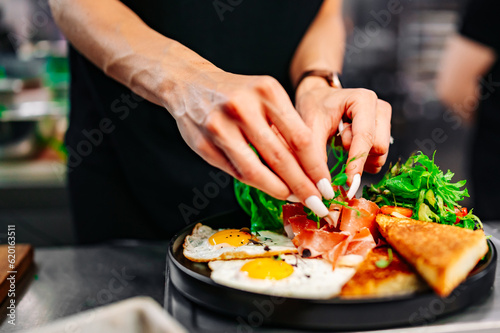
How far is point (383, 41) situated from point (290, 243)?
4975 mm

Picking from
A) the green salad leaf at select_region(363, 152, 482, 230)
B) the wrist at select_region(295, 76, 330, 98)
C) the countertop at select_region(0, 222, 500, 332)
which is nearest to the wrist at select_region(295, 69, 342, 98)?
the wrist at select_region(295, 76, 330, 98)

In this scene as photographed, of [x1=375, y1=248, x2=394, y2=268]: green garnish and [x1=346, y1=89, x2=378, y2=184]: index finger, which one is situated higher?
[x1=346, y1=89, x2=378, y2=184]: index finger

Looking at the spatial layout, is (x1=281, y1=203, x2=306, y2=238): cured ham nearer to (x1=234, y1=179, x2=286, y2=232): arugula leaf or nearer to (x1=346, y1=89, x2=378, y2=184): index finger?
(x1=234, y1=179, x2=286, y2=232): arugula leaf

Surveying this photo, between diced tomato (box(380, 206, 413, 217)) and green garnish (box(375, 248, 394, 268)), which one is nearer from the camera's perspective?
green garnish (box(375, 248, 394, 268))

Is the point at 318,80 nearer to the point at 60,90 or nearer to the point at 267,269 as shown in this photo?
the point at 267,269

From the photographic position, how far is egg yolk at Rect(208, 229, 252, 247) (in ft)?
4.93

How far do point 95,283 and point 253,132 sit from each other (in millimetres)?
884

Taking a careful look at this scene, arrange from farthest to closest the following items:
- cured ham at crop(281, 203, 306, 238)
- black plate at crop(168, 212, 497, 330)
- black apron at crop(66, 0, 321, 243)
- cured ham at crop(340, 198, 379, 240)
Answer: black apron at crop(66, 0, 321, 243)
cured ham at crop(281, 203, 306, 238)
cured ham at crop(340, 198, 379, 240)
black plate at crop(168, 212, 497, 330)

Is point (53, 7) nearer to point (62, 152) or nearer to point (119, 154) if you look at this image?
point (119, 154)

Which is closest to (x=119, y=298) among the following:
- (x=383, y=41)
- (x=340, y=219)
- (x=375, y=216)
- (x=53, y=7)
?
(x=340, y=219)

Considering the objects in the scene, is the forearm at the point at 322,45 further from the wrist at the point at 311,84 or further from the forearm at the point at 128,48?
the forearm at the point at 128,48

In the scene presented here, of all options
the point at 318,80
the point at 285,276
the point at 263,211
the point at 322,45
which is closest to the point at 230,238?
the point at 263,211

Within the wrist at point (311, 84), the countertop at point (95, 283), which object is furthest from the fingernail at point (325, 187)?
the wrist at point (311, 84)

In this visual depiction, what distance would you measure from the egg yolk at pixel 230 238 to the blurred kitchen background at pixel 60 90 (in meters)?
1.57
